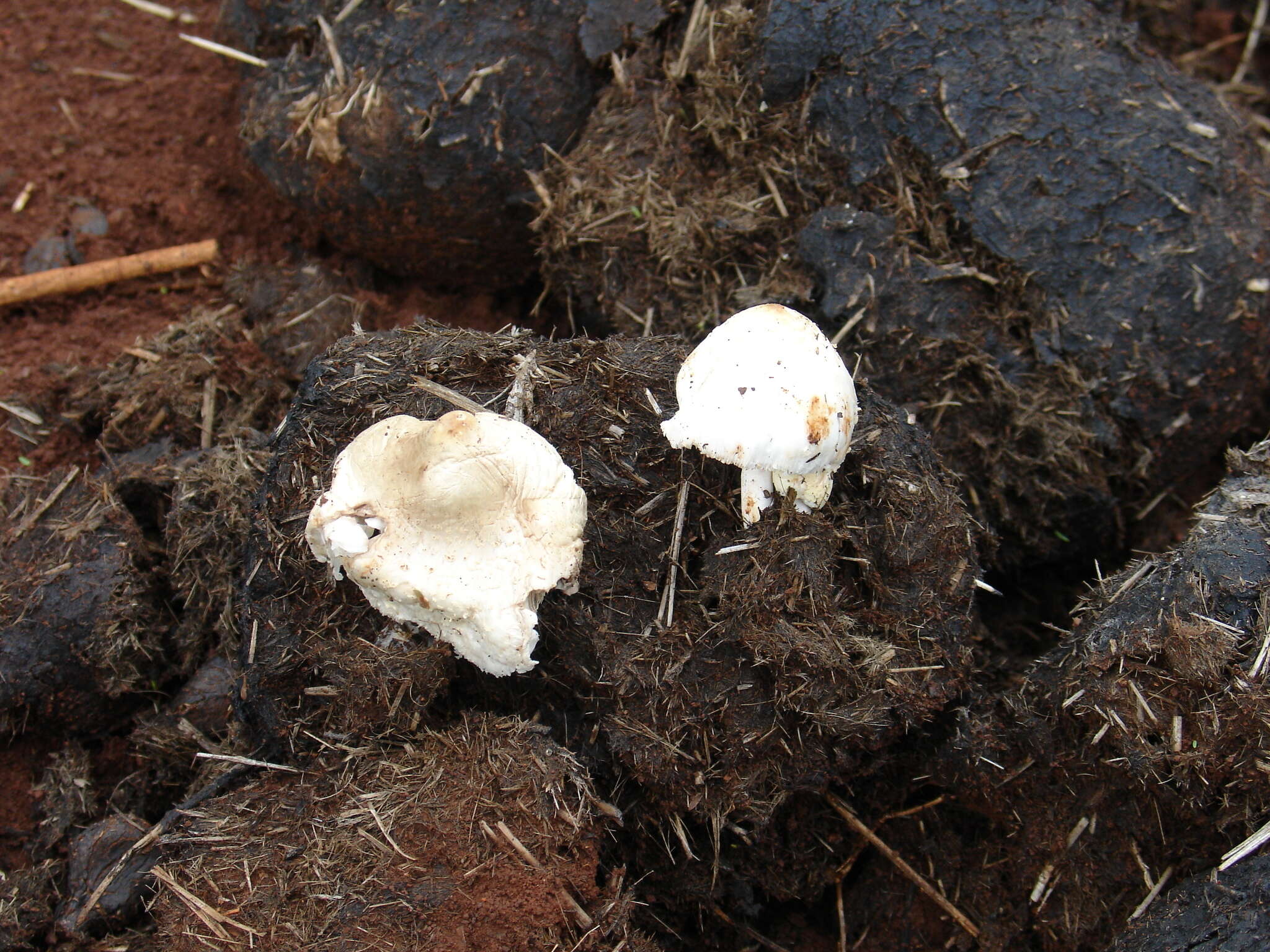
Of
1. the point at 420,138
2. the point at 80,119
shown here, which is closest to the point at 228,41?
the point at 80,119

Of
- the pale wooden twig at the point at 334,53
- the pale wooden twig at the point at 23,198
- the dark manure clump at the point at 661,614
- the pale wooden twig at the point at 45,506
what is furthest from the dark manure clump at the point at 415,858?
the pale wooden twig at the point at 23,198

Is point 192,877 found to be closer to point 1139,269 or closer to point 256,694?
point 256,694

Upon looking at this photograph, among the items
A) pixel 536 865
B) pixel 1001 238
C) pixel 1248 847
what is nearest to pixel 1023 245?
pixel 1001 238

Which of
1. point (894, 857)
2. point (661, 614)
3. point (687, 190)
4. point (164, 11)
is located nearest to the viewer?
point (661, 614)

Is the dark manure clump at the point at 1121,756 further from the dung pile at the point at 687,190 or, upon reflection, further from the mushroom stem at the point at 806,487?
the dung pile at the point at 687,190

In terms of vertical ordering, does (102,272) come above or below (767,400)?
below

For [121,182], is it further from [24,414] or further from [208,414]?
[208,414]
